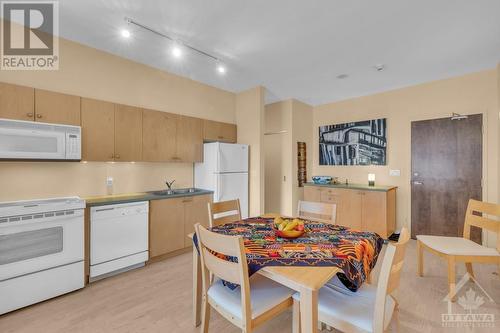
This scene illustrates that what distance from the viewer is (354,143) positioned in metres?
4.43

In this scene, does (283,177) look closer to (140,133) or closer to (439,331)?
(140,133)

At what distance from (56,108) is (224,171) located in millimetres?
2071

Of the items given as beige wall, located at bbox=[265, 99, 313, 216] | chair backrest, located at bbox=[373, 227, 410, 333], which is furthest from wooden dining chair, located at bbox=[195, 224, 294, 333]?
beige wall, located at bbox=[265, 99, 313, 216]

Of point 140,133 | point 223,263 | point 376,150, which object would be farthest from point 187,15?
point 376,150

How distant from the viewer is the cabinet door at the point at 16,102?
2084mm

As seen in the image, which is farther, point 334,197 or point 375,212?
point 334,197

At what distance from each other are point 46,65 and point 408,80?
4823mm

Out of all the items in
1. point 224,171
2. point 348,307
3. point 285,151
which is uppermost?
point 285,151

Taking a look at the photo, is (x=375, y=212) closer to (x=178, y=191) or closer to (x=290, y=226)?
(x=290, y=226)

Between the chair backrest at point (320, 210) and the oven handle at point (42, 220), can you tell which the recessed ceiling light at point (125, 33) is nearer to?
the oven handle at point (42, 220)

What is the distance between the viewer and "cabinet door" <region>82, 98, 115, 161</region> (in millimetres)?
2533

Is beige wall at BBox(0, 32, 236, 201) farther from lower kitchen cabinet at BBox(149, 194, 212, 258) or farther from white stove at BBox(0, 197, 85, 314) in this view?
lower kitchen cabinet at BBox(149, 194, 212, 258)

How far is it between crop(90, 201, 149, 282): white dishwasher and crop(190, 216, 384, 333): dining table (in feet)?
4.25

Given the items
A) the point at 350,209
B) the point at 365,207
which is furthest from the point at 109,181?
the point at 365,207
